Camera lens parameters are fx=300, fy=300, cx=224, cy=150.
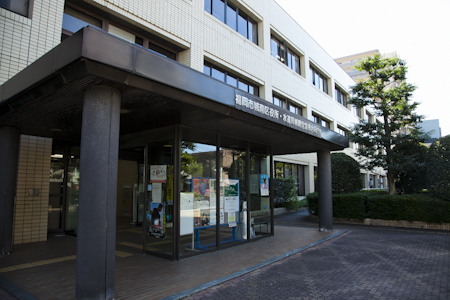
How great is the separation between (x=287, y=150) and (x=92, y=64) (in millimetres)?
8466

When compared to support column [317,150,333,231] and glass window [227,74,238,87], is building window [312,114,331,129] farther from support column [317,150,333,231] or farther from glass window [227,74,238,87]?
support column [317,150,333,231]

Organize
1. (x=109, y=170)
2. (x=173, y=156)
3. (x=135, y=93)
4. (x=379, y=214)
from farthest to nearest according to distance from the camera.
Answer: (x=379, y=214)
(x=173, y=156)
(x=135, y=93)
(x=109, y=170)

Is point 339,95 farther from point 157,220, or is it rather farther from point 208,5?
point 157,220

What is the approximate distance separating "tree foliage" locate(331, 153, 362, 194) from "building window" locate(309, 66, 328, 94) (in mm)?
8992

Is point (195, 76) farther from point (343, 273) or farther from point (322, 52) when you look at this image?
point (322, 52)

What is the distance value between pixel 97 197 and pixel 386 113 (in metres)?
17.4

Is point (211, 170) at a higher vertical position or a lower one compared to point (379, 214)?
higher

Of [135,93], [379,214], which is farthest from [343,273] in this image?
[379,214]

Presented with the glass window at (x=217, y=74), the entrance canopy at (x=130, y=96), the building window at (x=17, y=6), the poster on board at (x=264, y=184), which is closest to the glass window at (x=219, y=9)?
the glass window at (x=217, y=74)

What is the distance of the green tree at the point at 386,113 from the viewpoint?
16678mm

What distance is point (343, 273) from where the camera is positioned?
18.7 feet

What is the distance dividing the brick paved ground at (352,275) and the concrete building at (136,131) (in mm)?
1896

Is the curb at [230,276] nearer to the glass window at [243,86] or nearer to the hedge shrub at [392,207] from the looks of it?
the hedge shrub at [392,207]

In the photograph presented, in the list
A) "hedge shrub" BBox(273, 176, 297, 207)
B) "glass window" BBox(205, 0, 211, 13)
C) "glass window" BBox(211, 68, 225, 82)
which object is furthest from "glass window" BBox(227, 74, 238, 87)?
"hedge shrub" BBox(273, 176, 297, 207)
